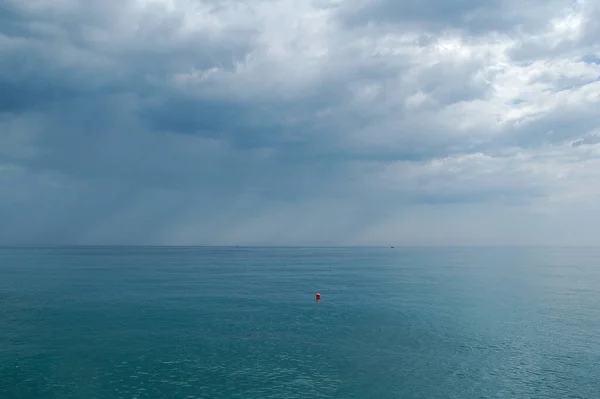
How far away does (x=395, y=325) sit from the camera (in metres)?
67.3

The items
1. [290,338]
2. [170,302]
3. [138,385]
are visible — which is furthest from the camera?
[170,302]

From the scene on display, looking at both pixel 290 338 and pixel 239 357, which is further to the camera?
pixel 290 338

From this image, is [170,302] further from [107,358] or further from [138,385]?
[138,385]

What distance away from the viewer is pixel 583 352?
53156 mm

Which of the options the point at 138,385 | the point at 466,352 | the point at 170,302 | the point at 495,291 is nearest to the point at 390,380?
the point at 466,352

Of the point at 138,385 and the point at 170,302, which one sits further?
the point at 170,302

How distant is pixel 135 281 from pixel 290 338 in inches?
3229

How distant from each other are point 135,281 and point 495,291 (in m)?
97.0

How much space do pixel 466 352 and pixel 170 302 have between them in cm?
5774

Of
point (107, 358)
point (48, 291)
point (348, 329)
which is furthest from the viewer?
point (48, 291)

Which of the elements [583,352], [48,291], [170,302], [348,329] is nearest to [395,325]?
[348,329]

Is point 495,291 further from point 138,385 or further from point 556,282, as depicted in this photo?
point 138,385

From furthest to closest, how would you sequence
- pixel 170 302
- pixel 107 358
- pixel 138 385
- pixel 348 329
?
A: 1. pixel 170 302
2. pixel 348 329
3. pixel 107 358
4. pixel 138 385

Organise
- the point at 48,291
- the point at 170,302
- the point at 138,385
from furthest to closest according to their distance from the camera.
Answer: the point at 48,291
the point at 170,302
the point at 138,385
